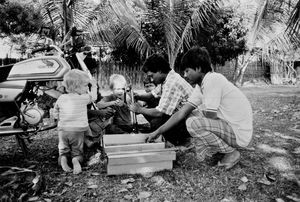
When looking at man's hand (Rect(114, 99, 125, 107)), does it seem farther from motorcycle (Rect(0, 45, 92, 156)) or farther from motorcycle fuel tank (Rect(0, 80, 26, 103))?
motorcycle fuel tank (Rect(0, 80, 26, 103))

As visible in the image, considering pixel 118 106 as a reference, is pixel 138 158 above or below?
below

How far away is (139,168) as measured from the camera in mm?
2775

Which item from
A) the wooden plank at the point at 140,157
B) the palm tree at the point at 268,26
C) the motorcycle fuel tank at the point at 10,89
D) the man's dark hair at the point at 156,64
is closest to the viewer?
the wooden plank at the point at 140,157

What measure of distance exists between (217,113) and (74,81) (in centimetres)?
145

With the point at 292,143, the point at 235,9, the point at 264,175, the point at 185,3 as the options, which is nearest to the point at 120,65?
the point at 185,3

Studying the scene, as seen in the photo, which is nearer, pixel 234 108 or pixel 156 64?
pixel 234 108

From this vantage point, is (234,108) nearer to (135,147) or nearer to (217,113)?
(217,113)

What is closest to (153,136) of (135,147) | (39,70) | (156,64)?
(135,147)

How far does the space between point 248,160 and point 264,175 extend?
420 millimetres

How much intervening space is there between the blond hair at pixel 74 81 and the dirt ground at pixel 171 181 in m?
0.81

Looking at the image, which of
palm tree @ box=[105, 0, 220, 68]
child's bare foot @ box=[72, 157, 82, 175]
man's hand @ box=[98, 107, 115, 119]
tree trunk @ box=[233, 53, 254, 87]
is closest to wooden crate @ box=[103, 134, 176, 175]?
child's bare foot @ box=[72, 157, 82, 175]

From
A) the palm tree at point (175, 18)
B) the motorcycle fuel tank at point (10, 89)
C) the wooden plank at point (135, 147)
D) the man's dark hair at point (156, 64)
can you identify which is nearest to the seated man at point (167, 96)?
the man's dark hair at point (156, 64)

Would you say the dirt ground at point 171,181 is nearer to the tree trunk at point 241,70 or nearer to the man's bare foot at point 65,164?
the man's bare foot at point 65,164

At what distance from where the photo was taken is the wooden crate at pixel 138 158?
2715mm
